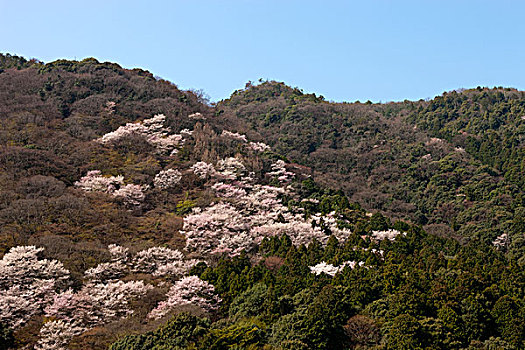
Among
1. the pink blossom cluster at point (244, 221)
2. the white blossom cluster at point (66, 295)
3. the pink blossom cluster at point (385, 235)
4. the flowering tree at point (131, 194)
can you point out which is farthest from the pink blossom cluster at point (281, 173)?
the white blossom cluster at point (66, 295)

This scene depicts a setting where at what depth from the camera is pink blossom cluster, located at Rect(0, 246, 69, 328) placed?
27.1m

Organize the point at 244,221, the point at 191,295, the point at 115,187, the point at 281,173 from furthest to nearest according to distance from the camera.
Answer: the point at 281,173 → the point at 115,187 → the point at 244,221 → the point at 191,295

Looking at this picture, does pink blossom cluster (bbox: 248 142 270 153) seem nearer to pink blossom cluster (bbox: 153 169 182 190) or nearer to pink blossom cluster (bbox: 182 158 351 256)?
pink blossom cluster (bbox: 182 158 351 256)

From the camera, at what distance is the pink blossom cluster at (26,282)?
2714cm

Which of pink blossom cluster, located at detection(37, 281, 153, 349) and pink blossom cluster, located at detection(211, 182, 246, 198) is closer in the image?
pink blossom cluster, located at detection(37, 281, 153, 349)

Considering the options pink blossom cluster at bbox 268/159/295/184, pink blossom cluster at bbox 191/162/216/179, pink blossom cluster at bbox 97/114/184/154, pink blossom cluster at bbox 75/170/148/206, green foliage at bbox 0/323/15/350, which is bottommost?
green foliage at bbox 0/323/15/350

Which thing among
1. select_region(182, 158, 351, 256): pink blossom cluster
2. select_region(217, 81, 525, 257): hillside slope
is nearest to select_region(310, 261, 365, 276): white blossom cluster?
select_region(182, 158, 351, 256): pink blossom cluster

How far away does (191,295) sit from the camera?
30938 mm

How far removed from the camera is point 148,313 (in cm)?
2958

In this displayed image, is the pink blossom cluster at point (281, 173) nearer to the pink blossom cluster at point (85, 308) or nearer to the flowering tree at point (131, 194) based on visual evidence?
the flowering tree at point (131, 194)

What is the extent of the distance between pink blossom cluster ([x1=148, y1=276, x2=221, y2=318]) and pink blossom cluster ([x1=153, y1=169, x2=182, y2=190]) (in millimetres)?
15901

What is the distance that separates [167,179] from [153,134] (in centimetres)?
1001

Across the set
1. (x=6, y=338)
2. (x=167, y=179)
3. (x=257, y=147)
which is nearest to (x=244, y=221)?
(x=167, y=179)

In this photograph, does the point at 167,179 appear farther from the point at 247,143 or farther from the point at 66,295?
the point at 66,295
